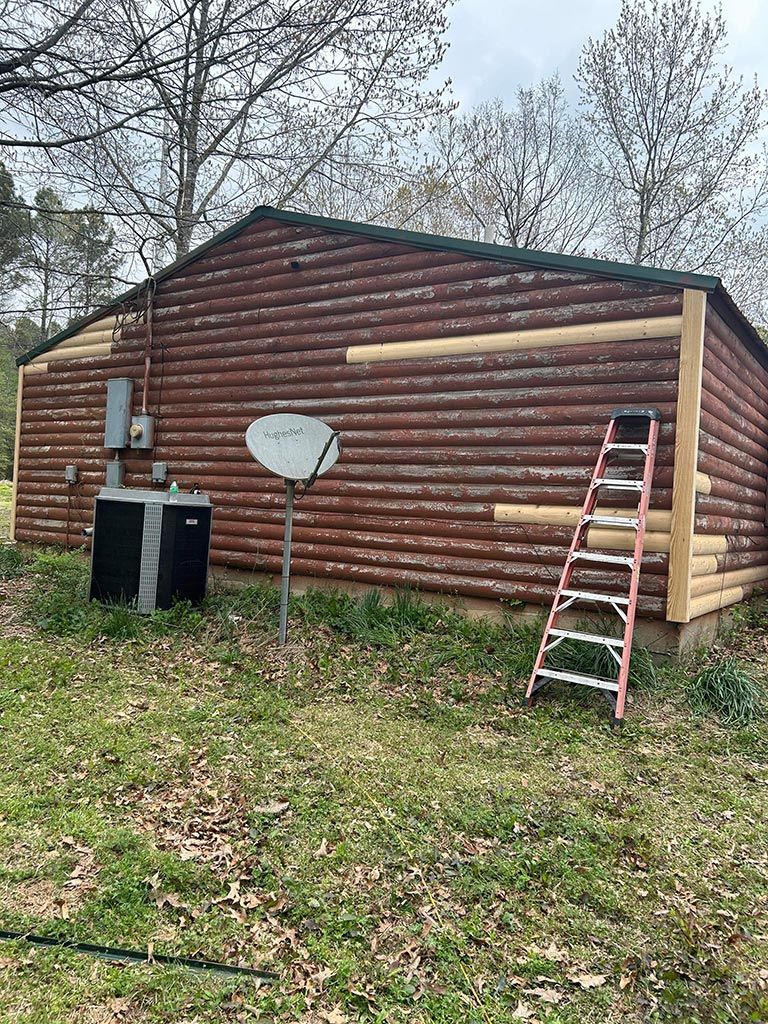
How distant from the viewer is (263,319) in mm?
7188

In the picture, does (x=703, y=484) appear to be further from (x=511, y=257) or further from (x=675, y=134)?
(x=675, y=134)

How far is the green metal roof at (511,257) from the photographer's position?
14.9 ft

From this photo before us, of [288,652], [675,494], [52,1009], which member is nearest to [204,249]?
[288,652]

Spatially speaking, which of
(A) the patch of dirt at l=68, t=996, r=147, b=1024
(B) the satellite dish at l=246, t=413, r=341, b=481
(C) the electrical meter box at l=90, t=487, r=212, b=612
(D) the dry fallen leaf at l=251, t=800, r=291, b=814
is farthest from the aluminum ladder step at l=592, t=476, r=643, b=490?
(A) the patch of dirt at l=68, t=996, r=147, b=1024

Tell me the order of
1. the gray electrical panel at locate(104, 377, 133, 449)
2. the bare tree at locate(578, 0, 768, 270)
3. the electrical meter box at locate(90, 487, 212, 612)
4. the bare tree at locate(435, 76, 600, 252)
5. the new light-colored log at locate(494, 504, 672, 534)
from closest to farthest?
the new light-colored log at locate(494, 504, 672, 534), the electrical meter box at locate(90, 487, 212, 612), the gray electrical panel at locate(104, 377, 133, 449), the bare tree at locate(578, 0, 768, 270), the bare tree at locate(435, 76, 600, 252)

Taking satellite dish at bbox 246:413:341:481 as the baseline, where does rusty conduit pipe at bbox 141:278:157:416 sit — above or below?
above

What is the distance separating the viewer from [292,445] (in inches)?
205

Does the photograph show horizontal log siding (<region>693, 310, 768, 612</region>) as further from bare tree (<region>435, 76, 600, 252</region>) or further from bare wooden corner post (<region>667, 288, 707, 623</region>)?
bare tree (<region>435, 76, 600, 252</region>)

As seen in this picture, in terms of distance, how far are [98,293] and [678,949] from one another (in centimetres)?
2030

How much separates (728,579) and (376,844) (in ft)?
15.0

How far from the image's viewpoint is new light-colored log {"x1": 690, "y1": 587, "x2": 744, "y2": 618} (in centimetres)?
473

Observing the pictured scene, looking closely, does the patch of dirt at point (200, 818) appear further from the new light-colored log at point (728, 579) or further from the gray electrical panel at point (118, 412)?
the gray electrical panel at point (118, 412)

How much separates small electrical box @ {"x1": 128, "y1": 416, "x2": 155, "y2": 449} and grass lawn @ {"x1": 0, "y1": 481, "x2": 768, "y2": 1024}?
3.82 meters

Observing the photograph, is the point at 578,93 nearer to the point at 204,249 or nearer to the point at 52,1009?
the point at 204,249
